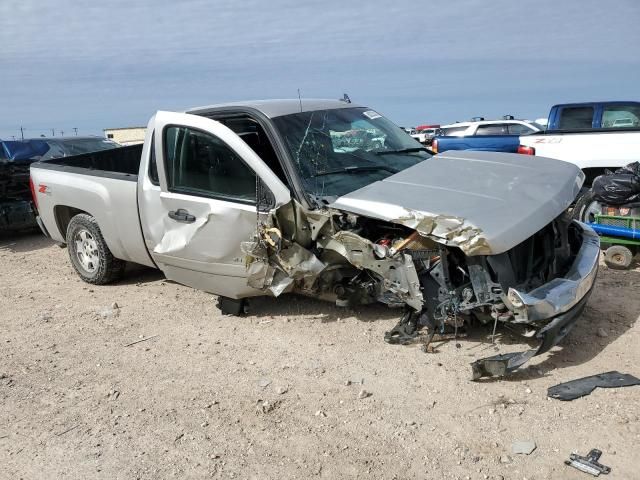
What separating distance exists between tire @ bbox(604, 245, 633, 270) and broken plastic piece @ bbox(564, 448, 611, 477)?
3.57 metres

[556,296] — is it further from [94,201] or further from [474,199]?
[94,201]

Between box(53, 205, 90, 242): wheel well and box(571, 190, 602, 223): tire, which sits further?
box(53, 205, 90, 242): wheel well

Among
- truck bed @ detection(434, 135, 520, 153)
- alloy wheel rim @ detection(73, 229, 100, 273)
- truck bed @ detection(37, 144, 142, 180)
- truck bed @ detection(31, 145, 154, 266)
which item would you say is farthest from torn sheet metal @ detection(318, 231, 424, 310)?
truck bed @ detection(434, 135, 520, 153)

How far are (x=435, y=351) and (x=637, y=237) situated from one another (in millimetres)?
3172

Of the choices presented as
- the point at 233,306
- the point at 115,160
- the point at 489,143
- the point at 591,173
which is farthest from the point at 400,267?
the point at 489,143

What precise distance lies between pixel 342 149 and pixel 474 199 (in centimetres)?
143

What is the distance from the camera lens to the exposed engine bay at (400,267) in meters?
3.64

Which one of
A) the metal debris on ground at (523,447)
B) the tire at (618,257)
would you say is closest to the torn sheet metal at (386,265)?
the metal debris on ground at (523,447)

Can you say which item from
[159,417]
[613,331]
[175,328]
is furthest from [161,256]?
[613,331]

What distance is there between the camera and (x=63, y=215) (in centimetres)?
671

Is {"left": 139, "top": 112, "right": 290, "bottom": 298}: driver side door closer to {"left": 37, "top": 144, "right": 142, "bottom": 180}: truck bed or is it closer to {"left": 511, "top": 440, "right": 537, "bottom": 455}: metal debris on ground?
{"left": 511, "top": 440, "right": 537, "bottom": 455}: metal debris on ground

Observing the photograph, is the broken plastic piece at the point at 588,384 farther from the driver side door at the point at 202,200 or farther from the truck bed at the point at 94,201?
the truck bed at the point at 94,201

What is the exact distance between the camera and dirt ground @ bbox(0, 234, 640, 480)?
297 cm

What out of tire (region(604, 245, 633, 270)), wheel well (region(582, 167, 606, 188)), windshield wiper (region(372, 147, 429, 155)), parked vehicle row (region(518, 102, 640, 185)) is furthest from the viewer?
wheel well (region(582, 167, 606, 188))
